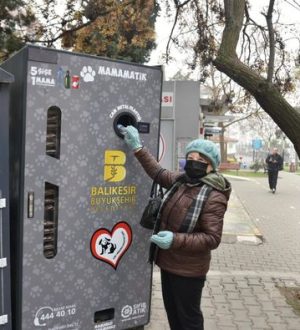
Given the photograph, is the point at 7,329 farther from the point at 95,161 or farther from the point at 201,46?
the point at 201,46

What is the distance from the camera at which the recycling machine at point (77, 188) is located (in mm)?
3100

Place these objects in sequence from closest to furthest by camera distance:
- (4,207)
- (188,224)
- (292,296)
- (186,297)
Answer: (4,207) < (188,224) < (186,297) < (292,296)

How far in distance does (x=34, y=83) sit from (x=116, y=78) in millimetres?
616

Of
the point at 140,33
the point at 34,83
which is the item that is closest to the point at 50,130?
the point at 34,83

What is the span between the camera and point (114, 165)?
137 inches

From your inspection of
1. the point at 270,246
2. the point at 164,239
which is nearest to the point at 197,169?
the point at 164,239

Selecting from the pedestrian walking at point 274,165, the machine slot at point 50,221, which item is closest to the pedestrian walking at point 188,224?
the machine slot at point 50,221

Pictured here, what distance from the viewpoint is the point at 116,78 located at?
343 centimetres

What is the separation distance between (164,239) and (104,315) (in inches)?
35.4

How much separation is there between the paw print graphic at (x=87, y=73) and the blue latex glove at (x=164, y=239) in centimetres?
109

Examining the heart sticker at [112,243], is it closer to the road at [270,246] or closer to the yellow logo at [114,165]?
the yellow logo at [114,165]

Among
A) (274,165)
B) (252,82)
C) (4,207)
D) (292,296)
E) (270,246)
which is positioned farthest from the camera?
(274,165)

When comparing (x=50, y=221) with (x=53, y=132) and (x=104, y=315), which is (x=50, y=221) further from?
(x=104, y=315)

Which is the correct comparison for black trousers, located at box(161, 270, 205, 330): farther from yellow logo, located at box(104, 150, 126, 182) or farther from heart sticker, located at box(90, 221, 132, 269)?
yellow logo, located at box(104, 150, 126, 182)
